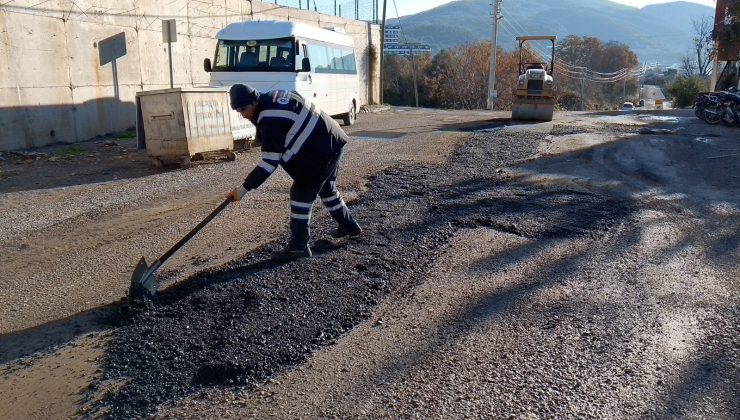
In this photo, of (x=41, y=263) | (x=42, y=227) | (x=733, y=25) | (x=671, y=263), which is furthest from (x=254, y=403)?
(x=733, y=25)

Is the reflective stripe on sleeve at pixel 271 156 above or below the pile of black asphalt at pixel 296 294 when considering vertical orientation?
above

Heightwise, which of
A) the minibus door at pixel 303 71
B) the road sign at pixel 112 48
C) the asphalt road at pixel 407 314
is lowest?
the asphalt road at pixel 407 314

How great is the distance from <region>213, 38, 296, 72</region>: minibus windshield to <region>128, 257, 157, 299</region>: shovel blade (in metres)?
9.30

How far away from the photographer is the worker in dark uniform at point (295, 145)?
16.4 ft

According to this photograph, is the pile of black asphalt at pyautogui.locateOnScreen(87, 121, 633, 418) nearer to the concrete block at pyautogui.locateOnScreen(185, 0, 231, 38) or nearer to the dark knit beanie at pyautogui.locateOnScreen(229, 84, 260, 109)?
the dark knit beanie at pyautogui.locateOnScreen(229, 84, 260, 109)

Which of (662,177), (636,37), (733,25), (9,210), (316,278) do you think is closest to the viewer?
(316,278)

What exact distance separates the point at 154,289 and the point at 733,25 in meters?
Result: 26.1

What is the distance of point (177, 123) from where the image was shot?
33.9ft

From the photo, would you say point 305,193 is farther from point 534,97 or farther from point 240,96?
point 534,97

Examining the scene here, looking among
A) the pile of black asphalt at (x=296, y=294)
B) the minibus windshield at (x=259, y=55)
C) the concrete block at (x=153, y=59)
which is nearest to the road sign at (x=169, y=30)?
the concrete block at (x=153, y=59)

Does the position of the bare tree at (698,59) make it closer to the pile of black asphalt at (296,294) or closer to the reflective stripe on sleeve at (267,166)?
the pile of black asphalt at (296,294)

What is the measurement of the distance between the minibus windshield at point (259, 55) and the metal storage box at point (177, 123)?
2375mm

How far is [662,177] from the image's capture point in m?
9.96

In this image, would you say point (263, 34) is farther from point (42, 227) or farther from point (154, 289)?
point (154, 289)
